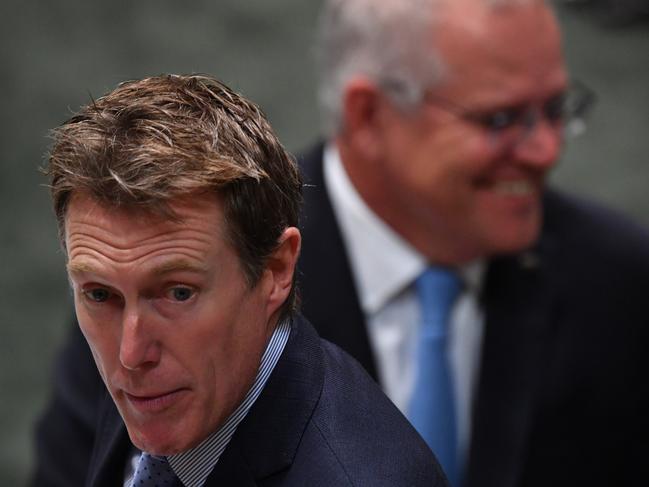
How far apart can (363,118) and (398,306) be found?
1.27ft

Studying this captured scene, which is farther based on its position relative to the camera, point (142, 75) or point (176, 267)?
point (142, 75)

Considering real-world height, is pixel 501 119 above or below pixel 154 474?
below

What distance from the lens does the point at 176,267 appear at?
3.99 ft

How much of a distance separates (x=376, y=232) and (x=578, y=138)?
362cm

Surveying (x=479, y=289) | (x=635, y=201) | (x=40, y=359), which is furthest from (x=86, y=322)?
(x=635, y=201)

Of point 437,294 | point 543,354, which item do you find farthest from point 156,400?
point 543,354

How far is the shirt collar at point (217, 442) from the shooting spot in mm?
1329

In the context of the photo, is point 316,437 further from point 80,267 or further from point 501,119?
point 501,119

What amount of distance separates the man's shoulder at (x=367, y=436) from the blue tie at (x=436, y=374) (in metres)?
1.15

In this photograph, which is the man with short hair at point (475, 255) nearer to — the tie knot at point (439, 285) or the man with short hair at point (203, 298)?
the tie knot at point (439, 285)

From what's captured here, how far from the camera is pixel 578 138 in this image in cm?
618

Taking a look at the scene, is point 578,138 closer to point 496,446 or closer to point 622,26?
point 622,26

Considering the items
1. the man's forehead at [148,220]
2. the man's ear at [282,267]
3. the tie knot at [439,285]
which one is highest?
the man's forehead at [148,220]

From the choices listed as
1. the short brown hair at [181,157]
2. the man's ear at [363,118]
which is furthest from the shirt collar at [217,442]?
the man's ear at [363,118]
